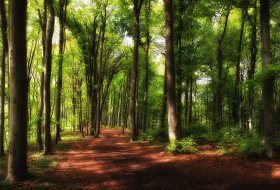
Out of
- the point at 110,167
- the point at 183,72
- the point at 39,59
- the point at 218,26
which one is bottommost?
the point at 110,167

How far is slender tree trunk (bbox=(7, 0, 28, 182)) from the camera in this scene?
28.9 ft

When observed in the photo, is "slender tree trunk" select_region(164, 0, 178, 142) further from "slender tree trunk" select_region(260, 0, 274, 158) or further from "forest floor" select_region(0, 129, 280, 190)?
"slender tree trunk" select_region(260, 0, 274, 158)

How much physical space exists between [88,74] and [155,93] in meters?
21.7

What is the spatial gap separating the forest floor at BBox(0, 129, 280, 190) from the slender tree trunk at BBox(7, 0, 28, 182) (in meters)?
0.87

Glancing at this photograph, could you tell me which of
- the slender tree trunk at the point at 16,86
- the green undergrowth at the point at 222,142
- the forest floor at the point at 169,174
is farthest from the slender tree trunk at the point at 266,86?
the slender tree trunk at the point at 16,86

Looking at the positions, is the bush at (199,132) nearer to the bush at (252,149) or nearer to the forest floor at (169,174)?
the forest floor at (169,174)

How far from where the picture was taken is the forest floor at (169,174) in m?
8.50

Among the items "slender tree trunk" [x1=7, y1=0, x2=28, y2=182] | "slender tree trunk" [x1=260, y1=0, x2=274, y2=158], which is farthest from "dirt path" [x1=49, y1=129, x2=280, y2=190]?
"slender tree trunk" [x1=260, y1=0, x2=274, y2=158]

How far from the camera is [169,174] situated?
10188mm

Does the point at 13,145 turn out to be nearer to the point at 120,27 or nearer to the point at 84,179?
the point at 84,179

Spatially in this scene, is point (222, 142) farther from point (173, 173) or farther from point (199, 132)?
point (173, 173)

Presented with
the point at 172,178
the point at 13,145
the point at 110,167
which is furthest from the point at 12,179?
the point at 172,178

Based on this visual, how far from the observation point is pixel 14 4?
870 cm

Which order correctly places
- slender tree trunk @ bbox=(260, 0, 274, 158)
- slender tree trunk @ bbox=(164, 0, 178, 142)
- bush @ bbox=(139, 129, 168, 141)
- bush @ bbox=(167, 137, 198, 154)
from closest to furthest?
slender tree trunk @ bbox=(260, 0, 274, 158)
bush @ bbox=(167, 137, 198, 154)
slender tree trunk @ bbox=(164, 0, 178, 142)
bush @ bbox=(139, 129, 168, 141)
